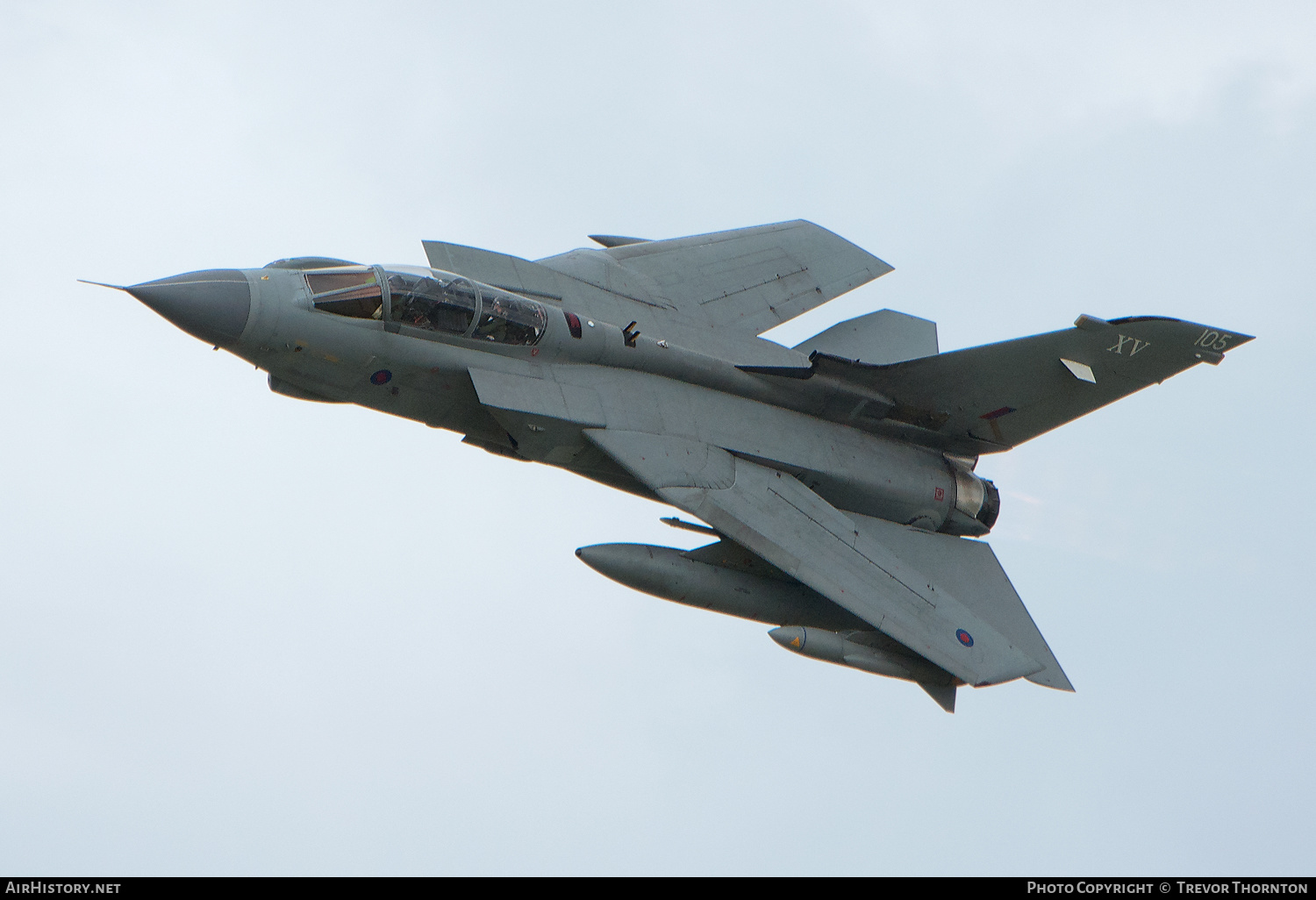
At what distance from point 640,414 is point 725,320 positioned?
320cm

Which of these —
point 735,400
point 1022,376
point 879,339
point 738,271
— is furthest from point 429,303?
→ point 1022,376

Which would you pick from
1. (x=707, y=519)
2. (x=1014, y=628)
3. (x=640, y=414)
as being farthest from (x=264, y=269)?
(x=1014, y=628)

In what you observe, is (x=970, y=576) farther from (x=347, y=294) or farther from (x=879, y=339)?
(x=347, y=294)

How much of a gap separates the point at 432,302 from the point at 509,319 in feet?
3.18

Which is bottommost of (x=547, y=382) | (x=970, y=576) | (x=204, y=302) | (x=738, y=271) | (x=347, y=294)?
(x=970, y=576)

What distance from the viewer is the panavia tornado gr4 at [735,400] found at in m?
14.9

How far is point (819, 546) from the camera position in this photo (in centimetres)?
1639

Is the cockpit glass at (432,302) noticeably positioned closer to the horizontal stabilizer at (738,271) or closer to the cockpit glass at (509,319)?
the cockpit glass at (509,319)

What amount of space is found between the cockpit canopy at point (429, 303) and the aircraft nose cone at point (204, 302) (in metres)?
0.85

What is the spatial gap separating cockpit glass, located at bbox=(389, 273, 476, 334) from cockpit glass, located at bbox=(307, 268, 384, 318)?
0.19 meters

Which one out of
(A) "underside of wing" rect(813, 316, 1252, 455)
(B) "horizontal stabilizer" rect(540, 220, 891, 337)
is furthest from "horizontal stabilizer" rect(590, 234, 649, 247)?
(A) "underside of wing" rect(813, 316, 1252, 455)

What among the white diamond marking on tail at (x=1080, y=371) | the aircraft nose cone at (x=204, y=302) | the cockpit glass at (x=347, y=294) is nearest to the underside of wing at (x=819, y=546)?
the cockpit glass at (x=347, y=294)

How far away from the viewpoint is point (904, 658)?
1650cm

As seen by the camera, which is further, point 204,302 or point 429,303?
point 429,303
